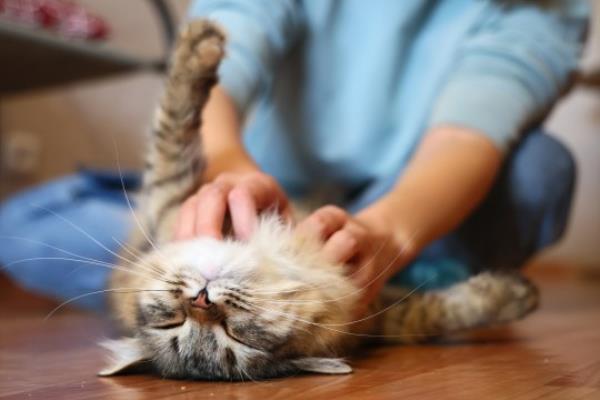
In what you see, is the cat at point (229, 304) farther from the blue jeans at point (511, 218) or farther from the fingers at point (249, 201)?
the blue jeans at point (511, 218)

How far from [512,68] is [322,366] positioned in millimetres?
700

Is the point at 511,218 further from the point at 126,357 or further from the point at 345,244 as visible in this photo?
the point at 126,357

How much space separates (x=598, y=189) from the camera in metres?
3.16

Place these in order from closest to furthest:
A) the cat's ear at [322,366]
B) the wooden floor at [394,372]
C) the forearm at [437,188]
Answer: the wooden floor at [394,372] → the cat's ear at [322,366] → the forearm at [437,188]

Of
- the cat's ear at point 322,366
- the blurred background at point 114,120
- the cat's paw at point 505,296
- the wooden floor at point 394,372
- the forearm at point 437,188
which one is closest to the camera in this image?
the wooden floor at point 394,372

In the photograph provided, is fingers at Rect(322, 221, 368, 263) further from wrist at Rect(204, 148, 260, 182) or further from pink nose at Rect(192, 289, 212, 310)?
wrist at Rect(204, 148, 260, 182)

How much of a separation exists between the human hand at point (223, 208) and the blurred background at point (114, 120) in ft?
5.70

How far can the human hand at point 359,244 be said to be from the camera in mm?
940

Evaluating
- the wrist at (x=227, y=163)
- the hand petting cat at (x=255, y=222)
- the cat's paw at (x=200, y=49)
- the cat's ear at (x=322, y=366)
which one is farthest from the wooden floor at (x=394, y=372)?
the cat's paw at (x=200, y=49)

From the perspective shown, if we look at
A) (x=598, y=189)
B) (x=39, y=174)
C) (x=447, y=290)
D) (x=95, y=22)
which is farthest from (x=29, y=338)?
(x=598, y=189)

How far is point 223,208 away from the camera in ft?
3.07

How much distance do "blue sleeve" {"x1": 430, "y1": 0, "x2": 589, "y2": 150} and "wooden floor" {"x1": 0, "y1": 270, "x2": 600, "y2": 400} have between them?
351 mm

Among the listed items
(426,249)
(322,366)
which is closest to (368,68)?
(426,249)

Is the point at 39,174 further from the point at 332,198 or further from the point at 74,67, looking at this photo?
the point at 332,198
